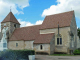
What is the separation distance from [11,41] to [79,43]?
21359 mm

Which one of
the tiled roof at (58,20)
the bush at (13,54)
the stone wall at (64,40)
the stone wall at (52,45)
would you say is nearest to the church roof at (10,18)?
the tiled roof at (58,20)

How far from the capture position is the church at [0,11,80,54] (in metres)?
26.8

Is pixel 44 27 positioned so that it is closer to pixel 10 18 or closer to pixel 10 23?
pixel 10 23

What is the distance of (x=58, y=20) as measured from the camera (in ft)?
98.7

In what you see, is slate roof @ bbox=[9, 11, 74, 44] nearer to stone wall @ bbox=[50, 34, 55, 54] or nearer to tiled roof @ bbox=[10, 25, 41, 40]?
tiled roof @ bbox=[10, 25, 41, 40]

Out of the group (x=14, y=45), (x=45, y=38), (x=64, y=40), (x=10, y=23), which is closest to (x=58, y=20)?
(x=64, y=40)

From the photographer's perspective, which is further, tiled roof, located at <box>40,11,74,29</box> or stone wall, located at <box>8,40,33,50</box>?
stone wall, located at <box>8,40,33,50</box>

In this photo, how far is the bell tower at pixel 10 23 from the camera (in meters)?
37.0

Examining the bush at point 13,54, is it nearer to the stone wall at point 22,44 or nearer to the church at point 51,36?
the church at point 51,36

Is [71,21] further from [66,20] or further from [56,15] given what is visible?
[56,15]

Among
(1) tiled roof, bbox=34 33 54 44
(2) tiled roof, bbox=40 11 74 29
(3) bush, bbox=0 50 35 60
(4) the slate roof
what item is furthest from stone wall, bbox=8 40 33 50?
(3) bush, bbox=0 50 35 60

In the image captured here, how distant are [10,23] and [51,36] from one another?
55.5ft

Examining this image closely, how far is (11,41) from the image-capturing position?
3491cm

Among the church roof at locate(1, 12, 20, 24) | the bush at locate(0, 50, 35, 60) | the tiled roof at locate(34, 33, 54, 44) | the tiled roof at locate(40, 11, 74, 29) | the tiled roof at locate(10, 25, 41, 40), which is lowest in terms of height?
the bush at locate(0, 50, 35, 60)
